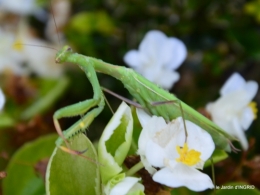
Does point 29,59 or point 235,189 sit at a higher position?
point 29,59

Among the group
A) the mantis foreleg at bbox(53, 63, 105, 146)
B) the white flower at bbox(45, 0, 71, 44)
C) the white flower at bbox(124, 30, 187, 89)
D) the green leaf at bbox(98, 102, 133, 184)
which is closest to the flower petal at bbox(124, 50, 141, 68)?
the white flower at bbox(124, 30, 187, 89)

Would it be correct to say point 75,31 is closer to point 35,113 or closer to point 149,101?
point 35,113

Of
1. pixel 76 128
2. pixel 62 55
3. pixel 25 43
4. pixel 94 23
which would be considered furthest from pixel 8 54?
pixel 76 128

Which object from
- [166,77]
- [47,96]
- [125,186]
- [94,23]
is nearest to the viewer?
[125,186]

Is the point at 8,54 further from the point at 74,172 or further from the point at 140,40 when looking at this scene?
the point at 74,172

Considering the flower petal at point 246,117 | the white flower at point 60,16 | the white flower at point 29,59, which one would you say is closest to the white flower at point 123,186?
the flower petal at point 246,117

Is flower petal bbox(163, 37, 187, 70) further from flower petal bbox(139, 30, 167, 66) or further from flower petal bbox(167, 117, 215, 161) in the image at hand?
flower petal bbox(167, 117, 215, 161)
